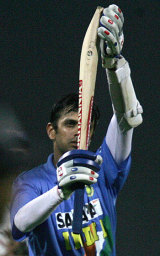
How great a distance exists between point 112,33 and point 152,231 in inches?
36.9

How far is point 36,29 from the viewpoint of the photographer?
179cm

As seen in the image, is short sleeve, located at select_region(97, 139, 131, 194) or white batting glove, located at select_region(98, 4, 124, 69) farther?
short sleeve, located at select_region(97, 139, 131, 194)

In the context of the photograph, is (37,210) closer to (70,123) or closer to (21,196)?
(21,196)

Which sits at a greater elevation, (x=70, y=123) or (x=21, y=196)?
(x=70, y=123)

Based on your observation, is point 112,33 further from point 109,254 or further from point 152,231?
point 152,231

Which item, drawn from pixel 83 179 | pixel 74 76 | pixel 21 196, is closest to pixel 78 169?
pixel 83 179

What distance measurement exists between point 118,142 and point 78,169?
9.7 inches

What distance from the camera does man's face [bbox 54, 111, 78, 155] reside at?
120cm

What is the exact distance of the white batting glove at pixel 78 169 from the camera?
928 mm

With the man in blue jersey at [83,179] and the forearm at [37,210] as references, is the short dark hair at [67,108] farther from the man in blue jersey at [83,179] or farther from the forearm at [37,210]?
the forearm at [37,210]

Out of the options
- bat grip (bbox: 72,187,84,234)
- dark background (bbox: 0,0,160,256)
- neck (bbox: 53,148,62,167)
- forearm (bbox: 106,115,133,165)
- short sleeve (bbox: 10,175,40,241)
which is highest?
dark background (bbox: 0,0,160,256)

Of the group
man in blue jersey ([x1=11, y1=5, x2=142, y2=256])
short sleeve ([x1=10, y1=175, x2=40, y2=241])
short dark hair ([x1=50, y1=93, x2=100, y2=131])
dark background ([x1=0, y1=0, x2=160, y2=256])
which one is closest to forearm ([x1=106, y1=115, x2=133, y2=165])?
man in blue jersey ([x1=11, y1=5, x2=142, y2=256])

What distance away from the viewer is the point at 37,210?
3.42ft

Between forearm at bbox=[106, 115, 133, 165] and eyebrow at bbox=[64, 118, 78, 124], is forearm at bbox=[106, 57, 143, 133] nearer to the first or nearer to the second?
forearm at bbox=[106, 115, 133, 165]
